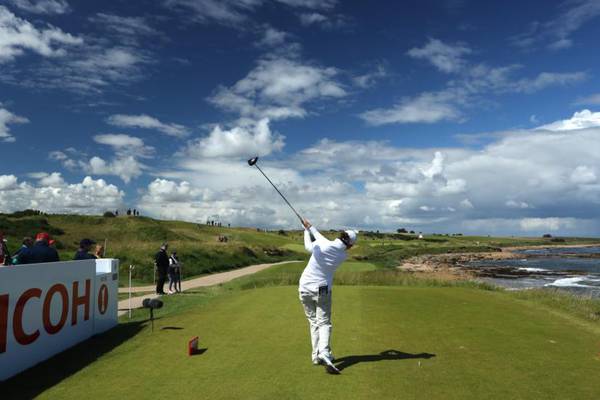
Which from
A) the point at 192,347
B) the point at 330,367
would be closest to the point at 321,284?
the point at 330,367

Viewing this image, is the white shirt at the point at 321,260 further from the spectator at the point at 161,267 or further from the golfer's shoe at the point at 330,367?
the spectator at the point at 161,267

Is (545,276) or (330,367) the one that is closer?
(330,367)

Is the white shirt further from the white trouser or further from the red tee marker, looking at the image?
the red tee marker

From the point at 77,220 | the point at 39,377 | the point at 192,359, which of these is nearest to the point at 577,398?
the point at 192,359

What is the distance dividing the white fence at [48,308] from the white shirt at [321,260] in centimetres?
555

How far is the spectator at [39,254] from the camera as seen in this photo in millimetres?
11562

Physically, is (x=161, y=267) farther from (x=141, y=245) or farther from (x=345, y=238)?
(x=141, y=245)

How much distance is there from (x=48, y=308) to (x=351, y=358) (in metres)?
6.71

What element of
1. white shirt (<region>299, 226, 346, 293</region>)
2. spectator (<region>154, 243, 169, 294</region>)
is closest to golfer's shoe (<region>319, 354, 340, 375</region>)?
white shirt (<region>299, 226, 346, 293</region>)

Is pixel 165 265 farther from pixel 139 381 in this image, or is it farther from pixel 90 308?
pixel 139 381

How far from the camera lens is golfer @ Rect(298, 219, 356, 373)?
9398 mm

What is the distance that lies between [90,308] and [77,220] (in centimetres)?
8064

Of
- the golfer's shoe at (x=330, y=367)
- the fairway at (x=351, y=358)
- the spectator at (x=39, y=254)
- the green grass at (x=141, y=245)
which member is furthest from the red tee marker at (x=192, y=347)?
the green grass at (x=141, y=245)

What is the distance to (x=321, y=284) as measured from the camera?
9.45 meters
